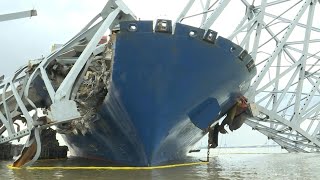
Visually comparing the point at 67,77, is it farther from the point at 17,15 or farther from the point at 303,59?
the point at 303,59

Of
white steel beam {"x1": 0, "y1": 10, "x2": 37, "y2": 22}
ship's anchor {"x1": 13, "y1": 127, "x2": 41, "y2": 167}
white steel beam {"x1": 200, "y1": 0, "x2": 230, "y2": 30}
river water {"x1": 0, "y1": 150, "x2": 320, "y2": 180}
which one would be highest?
white steel beam {"x1": 0, "y1": 10, "x2": 37, "y2": 22}

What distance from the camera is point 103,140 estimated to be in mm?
16219

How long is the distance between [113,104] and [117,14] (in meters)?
3.15

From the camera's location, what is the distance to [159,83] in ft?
43.3

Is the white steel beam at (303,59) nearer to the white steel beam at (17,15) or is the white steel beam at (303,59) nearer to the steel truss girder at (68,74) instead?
the steel truss girder at (68,74)

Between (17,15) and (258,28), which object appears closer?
(17,15)

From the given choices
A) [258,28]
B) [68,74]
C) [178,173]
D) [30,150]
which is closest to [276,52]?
[258,28]

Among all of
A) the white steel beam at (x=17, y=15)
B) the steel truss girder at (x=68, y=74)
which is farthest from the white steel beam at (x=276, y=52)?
the white steel beam at (x=17, y=15)

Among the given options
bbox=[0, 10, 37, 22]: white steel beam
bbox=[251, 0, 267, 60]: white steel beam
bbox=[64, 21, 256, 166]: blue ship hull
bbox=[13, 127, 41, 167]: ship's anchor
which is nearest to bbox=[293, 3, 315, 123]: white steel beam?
bbox=[251, 0, 267, 60]: white steel beam

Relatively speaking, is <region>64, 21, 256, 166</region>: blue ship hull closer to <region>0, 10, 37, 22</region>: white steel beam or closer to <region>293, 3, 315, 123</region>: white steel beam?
<region>0, 10, 37, 22</region>: white steel beam

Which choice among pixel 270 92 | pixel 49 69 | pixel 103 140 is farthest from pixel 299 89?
pixel 49 69

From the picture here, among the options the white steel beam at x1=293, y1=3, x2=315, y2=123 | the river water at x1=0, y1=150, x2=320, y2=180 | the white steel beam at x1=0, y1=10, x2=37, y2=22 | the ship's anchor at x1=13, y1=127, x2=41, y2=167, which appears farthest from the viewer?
the white steel beam at x1=293, y1=3, x2=315, y2=123

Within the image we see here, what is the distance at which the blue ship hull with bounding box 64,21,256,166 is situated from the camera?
43.0ft

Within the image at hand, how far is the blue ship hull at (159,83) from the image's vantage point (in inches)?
516
